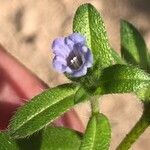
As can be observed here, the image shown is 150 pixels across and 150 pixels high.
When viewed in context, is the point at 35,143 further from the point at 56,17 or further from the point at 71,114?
the point at 56,17

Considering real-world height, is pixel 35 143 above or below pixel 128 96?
above

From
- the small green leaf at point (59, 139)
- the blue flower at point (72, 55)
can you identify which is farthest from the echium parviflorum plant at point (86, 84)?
the small green leaf at point (59, 139)

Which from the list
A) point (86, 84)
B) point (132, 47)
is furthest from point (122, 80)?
point (132, 47)

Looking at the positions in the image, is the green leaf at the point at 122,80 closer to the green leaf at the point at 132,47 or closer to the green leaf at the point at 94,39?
the green leaf at the point at 94,39

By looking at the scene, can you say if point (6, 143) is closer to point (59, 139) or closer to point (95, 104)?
point (59, 139)

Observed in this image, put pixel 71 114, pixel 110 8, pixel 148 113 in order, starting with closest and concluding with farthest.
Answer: pixel 148 113 < pixel 71 114 < pixel 110 8

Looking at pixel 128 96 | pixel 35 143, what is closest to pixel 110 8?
pixel 128 96
